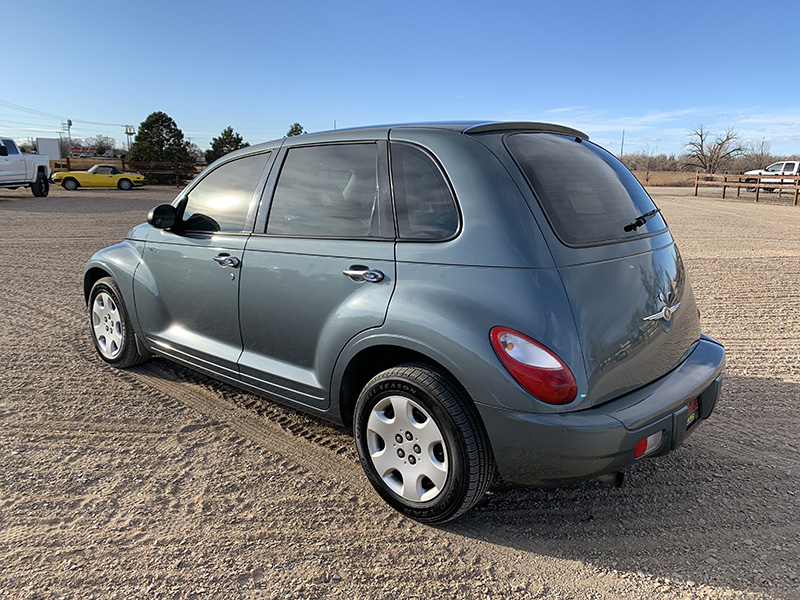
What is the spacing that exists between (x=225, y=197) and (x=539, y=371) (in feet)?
7.80

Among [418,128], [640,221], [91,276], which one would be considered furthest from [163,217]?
[640,221]

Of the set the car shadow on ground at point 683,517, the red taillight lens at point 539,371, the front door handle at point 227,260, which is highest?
the front door handle at point 227,260

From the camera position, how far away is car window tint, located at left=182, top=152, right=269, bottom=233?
3.66 meters

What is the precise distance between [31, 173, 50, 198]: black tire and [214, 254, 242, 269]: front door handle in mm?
24358


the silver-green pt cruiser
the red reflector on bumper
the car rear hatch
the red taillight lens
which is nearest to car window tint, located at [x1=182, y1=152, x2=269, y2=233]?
the silver-green pt cruiser

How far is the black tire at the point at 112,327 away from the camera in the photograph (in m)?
4.52

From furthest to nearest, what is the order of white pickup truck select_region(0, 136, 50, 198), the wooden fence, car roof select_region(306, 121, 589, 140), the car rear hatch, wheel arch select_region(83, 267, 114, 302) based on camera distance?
1. the wooden fence
2. white pickup truck select_region(0, 136, 50, 198)
3. wheel arch select_region(83, 267, 114, 302)
4. car roof select_region(306, 121, 589, 140)
5. the car rear hatch

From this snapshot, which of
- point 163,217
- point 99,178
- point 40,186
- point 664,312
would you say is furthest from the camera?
point 99,178

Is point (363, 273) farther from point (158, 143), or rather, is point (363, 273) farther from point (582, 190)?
point (158, 143)

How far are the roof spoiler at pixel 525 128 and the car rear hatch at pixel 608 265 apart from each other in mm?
48

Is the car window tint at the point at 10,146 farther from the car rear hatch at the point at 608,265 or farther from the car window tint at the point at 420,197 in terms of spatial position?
the car rear hatch at the point at 608,265

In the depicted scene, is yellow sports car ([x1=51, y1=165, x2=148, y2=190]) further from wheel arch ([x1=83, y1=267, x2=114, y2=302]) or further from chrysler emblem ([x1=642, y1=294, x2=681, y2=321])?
chrysler emblem ([x1=642, y1=294, x2=681, y2=321])

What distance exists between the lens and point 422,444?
2.70m

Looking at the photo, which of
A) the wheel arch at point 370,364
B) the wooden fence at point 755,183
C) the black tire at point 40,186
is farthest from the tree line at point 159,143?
the wheel arch at point 370,364
